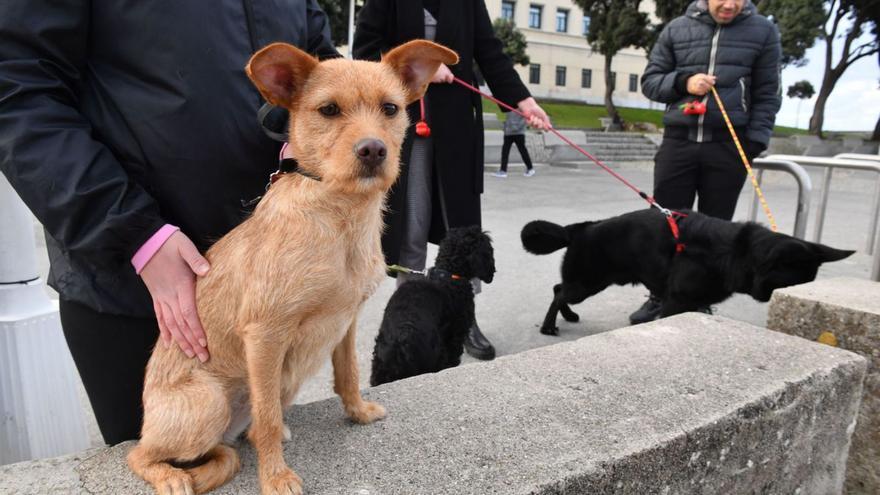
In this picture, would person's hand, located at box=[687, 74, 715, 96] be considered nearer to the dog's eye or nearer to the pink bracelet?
the dog's eye

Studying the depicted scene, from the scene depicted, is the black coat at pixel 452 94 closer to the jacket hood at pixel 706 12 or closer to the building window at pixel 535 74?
the jacket hood at pixel 706 12

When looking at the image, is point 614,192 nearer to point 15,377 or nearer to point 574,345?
point 574,345

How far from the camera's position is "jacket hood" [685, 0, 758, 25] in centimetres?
430

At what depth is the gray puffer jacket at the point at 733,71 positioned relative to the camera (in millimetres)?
4293

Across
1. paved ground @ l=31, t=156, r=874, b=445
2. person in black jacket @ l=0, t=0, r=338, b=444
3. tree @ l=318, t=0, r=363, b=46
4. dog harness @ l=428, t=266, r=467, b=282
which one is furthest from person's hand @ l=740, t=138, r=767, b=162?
tree @ l=318, t=0, r=363, b=46

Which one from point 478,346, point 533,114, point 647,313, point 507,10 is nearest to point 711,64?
point 533,114

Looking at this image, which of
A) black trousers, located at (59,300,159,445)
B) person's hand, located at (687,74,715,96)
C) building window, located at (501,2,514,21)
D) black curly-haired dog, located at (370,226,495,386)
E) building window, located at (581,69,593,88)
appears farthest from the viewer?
building window, located at (581,69,593,88)

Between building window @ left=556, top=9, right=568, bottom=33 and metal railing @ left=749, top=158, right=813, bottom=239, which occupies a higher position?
building window @ left=556, top=9, right=568, bottom=33

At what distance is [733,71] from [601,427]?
3593 millimetres

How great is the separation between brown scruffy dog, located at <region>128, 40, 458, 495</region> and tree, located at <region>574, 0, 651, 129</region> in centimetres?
2935

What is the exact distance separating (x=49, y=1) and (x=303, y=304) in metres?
0.87

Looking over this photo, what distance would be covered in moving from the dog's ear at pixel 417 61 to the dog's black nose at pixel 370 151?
28 cm

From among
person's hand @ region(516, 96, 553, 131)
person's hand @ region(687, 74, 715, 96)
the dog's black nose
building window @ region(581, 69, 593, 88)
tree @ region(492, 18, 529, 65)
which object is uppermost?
tree @ region(492, 18, 529, 65)

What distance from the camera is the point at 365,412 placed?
5.76 ft
